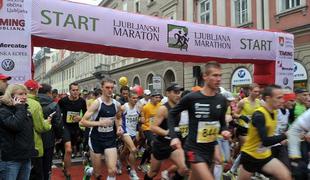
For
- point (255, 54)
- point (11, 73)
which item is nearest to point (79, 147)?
point (11, 73)

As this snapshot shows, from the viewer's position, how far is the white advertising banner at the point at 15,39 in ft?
24.3

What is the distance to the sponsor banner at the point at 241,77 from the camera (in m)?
21.3

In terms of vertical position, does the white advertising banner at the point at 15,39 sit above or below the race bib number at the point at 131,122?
above

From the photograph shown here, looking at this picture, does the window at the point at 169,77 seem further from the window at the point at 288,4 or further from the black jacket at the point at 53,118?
the black jacket at the point at 53,118

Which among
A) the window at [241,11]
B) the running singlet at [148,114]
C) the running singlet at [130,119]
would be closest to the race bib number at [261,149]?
the running singlet at [148,114]

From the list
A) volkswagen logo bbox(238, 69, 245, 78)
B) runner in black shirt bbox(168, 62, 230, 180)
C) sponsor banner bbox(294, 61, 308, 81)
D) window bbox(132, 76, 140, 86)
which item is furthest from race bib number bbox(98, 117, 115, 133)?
window bbox(132, 76, 140, 86)

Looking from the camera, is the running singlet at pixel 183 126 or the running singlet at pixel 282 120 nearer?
the running singlet at pixel 183 126

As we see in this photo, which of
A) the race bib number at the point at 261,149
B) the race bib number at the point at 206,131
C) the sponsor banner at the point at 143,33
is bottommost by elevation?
the race bib number at the point at 261,149

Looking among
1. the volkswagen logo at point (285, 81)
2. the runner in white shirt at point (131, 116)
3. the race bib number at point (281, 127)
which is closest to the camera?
the race bib number at point (281, 127)

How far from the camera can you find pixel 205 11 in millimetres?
27000

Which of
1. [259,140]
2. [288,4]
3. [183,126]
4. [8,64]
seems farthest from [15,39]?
[288,4]

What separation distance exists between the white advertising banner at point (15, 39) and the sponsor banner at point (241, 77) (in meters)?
15.1

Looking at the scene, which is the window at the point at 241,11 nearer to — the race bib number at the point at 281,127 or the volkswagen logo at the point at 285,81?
the volkswagen logo at the point at 285,81

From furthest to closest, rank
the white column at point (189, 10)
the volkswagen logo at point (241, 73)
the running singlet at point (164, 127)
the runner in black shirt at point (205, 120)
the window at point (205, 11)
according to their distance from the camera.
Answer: the white column at point (189, 10) → the window at point (205, 11) → the volkswagen logo at point (241, 73) → the running singlet at point (164, 127) → the runner in black shirt at point (205, 120)
